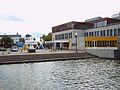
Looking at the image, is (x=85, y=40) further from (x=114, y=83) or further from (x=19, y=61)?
(x=114, y=83)

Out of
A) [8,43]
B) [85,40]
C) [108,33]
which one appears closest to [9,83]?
[85,40]

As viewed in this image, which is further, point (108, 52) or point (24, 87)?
point (108, 52)

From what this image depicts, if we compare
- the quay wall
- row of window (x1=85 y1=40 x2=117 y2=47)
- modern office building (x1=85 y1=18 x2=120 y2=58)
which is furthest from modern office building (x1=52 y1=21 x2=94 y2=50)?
the quay wall

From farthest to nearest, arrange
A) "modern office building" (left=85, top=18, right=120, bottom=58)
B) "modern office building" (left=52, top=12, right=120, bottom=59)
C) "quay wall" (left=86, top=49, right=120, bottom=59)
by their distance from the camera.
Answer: "modern office building" (left=52, top=12, right=120, bottom=59)
"modern office building" (left=85, top=18, right=120, bottom=58)
"quay wall" (left=86, top=49, right=120, bottom=59)

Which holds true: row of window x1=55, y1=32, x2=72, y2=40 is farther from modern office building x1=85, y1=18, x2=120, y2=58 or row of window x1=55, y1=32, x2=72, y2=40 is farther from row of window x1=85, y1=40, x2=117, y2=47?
row of window x1=85, y1=40, x2=117, y2=47

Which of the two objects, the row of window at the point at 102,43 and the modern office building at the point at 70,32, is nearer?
the row of window at the point at 102,43

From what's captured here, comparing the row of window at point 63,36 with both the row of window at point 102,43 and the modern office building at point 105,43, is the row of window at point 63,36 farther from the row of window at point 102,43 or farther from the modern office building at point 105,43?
the row of window at point 102,43

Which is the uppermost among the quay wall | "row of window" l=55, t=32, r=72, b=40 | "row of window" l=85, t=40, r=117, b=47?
"row of window" l=55, t=32, r=72, b=40

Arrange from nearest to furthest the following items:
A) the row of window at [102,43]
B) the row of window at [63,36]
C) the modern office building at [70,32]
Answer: the row of window at [102,43] → the modern office building at [70,32] → the row of window at [63,36]

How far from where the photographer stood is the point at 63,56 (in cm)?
4309

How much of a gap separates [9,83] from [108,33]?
4934cm

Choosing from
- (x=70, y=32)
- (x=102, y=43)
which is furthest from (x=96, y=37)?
(x=70, y=32)

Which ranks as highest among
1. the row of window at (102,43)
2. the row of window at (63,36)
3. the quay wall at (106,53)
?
the row of window at (63,36)

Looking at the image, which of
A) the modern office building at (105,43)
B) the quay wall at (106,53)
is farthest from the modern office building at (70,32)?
the quay wall at (106,53)
